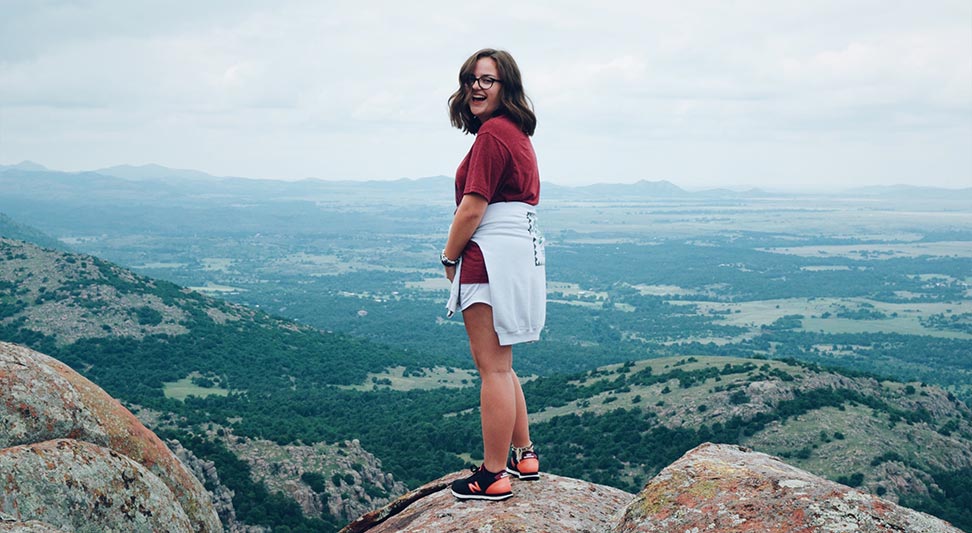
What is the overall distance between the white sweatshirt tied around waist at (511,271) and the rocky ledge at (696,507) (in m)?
1.81

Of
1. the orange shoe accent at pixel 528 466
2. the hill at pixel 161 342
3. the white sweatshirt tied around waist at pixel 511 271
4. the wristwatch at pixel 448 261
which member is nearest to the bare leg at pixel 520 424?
the orange shoe accent at pixel 528 466

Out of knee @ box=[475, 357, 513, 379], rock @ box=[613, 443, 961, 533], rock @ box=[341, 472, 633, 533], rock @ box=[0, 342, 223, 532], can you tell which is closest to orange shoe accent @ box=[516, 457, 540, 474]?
rock @ box=[341, 472, 633, 533]

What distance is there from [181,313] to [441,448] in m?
49.7

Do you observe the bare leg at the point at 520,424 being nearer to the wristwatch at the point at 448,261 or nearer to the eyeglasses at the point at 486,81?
the wristwatch at the point at 448,261

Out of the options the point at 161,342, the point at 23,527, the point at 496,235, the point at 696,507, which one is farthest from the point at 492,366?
the point at 161,342

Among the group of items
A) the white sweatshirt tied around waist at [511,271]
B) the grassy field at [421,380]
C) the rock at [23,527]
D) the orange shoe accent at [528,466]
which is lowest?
the grassy field at [421,380]

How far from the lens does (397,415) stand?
71375mm

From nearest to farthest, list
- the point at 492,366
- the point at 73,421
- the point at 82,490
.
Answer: the point at 492,366, the point at 82,490, the point at 73,421

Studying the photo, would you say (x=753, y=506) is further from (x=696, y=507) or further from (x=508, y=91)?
(x=508, y=91)

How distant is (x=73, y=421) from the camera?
9.91m

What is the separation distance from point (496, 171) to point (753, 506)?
375 cm

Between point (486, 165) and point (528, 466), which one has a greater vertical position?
point (486, 165)

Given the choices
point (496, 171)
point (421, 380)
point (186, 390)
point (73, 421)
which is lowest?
point (421, 380)

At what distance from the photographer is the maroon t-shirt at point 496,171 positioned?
25.0 feet
